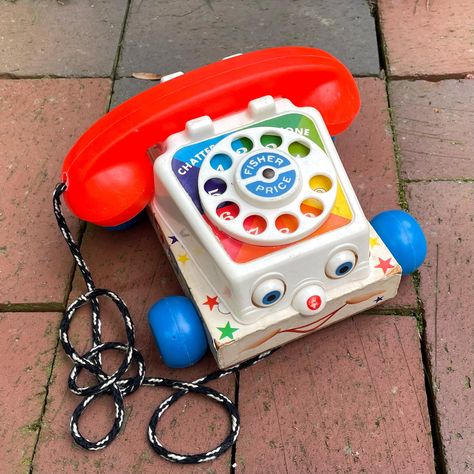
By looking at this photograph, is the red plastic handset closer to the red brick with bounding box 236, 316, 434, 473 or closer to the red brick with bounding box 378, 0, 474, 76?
the red brick with bounding box 236, 316, 434, 473

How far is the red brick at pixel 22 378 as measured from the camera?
1.20 m

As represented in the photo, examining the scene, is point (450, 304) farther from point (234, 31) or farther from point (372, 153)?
point (234, 31)

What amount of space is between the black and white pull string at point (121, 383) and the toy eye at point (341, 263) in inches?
8.8

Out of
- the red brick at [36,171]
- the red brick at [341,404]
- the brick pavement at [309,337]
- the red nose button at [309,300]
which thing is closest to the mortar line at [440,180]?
the brick pavement at [309,337]

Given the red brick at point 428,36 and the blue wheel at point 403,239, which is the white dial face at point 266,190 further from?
the red brick at point 428,36

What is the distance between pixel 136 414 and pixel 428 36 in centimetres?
124

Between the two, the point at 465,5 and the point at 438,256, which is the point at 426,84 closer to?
the point at 465,5

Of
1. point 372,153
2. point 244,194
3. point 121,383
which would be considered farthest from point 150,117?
point 372,153

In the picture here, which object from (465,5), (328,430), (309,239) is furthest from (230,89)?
(465,5)

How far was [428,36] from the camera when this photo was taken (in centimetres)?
176

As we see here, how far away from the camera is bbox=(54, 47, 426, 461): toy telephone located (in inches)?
42.3

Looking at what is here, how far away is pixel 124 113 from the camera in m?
1.17

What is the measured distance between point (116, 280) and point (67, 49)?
771 mm

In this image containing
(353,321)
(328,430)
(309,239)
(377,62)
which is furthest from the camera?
(377,62)
